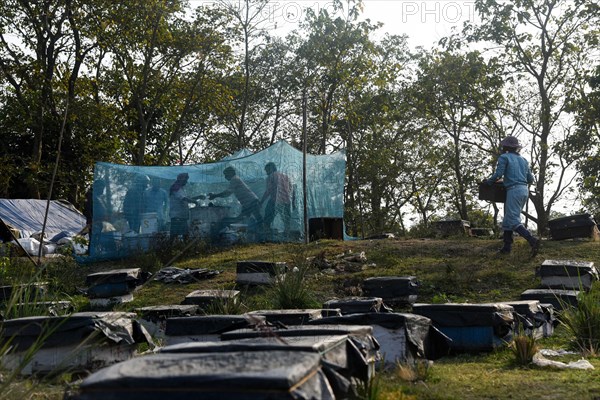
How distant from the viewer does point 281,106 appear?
33.8m

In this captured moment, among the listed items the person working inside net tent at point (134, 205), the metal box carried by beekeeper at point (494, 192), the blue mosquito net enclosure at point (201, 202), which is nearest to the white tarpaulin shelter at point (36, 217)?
the blue mosquito net enclosure at point (201, 202)

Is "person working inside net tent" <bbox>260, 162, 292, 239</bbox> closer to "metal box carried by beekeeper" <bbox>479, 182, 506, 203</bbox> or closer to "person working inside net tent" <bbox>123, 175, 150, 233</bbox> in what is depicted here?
"person working inside net tent" <bbox>123, 175, 150, 233</bbox>

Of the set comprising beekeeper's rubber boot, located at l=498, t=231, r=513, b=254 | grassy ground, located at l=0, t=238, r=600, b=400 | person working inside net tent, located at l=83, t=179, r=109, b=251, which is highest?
person working inside net tent, located at l=83, t=179, r=109, b=251

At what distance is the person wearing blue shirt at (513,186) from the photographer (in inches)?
463

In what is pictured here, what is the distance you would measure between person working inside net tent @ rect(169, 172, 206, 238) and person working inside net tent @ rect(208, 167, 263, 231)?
20.3 inches

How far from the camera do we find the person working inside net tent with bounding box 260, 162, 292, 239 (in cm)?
1481

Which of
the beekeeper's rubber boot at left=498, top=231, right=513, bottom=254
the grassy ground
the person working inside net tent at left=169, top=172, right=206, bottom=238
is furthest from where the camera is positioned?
the person working inside net tent at left=169, top=172, right=206, bottom=238

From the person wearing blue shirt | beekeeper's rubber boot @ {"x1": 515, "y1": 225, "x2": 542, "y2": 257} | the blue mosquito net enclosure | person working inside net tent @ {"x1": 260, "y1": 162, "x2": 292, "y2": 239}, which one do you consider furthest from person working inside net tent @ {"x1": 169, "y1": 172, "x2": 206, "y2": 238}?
beekeeper's rubber boot @ {"x1": 515, "y1": 225, "x2": 542, "y2": 257}

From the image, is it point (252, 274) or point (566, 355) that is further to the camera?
point (252, 274)

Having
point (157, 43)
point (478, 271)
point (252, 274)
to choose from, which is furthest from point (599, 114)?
point (252, 274)

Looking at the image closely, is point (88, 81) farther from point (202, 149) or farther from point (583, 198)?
point (583, 198)

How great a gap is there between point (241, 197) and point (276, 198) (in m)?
0.66

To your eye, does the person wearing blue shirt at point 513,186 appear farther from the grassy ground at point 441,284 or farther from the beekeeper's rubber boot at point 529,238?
the grassy ground at point 441,284

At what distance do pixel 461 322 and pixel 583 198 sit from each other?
26.8 m
